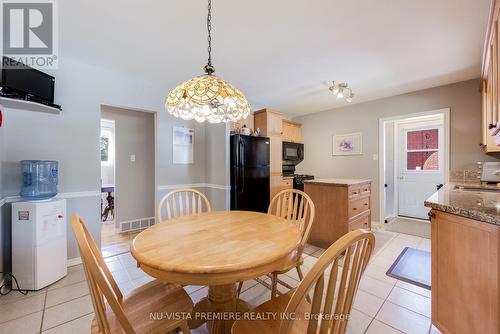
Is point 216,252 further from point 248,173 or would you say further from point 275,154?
point 275,154

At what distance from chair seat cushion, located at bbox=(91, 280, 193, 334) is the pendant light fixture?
1.16 metres

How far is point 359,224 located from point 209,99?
264 centimetres

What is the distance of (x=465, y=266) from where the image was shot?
3.83ft

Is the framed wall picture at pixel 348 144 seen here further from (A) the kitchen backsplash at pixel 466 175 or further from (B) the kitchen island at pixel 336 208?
(A) the kitchen backsplash at pixel 466 175

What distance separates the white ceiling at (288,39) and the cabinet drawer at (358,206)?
1690 millimetres

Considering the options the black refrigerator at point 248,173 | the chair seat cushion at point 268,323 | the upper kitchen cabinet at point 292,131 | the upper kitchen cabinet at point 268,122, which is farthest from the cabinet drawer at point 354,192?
the upper kitchen cabinet at point 292,131

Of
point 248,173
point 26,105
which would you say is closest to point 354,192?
point 248,173

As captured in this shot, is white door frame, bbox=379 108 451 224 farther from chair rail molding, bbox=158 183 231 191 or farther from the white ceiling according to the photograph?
chair rail molding, bbox=158 183 231 191

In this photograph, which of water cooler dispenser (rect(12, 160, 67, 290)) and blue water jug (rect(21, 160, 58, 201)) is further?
blue water jug (rect(21, 160, 58, 201))

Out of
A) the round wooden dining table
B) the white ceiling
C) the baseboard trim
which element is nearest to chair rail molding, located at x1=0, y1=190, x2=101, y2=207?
the baseboard trim

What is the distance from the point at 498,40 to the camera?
1.35m

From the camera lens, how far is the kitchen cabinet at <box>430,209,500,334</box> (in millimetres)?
1024

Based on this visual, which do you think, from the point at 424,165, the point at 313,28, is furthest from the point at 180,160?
the point at 424,165

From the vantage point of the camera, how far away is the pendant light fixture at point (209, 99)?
1.35 meters
